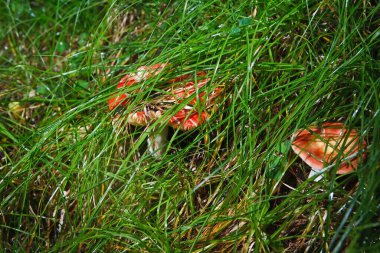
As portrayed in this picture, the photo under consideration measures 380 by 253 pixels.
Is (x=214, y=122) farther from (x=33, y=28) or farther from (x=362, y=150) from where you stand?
(x=33, y=28)

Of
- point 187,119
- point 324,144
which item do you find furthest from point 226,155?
point 324,144

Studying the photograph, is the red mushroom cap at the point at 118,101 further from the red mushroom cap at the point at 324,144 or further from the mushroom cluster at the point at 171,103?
the red mushroom cap at the point at 324,144

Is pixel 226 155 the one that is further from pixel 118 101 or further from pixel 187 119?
pixel 118 101

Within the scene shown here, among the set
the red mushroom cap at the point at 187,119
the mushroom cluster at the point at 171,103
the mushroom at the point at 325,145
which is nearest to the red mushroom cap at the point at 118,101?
the mushroom cluster at the point at 171,103

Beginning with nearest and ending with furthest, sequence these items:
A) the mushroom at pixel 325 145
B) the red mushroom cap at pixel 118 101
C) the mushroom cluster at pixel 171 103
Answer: the mushroom at pixel 325 145 < the mushroom cluster at pixel 171 103 < the red mushroom cap at pixel 118 101

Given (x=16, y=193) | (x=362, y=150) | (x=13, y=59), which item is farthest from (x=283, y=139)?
(x=13, y=59)

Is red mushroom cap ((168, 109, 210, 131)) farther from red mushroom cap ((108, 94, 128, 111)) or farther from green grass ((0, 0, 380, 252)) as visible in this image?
red mushroom cap ((108, 94, 128, 111))
